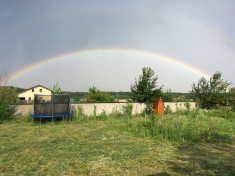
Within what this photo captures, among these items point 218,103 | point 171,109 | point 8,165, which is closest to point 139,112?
point 171,109

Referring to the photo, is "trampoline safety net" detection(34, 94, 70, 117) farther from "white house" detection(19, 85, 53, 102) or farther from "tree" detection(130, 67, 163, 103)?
"white house" detection(19, 85, 53, 102)

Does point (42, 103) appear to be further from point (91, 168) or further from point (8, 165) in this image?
point (91, 168)

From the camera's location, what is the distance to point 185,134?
240 inches

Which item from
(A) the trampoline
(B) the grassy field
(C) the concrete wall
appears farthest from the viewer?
(C) the concrete wall

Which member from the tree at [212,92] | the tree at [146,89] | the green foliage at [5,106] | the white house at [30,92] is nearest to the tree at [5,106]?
the green foliage at [5,106]

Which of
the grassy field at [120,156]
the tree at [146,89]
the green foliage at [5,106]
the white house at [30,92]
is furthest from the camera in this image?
the white house at [30,92]

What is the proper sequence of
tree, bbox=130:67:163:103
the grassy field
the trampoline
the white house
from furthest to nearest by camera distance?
the white house → tree, bbox=130:67:163:103 → the trampoline → the grassy field

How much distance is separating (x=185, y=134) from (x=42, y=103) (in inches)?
327

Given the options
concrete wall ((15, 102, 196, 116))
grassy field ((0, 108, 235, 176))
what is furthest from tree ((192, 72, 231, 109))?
grassy field ((0, 108, 235, 176))

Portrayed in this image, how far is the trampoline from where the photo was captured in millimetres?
9984

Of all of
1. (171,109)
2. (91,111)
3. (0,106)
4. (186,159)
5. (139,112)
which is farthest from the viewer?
(171,109)

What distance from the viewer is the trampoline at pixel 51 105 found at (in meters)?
9.98

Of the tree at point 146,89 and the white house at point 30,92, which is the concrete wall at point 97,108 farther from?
the white house at point 30,92

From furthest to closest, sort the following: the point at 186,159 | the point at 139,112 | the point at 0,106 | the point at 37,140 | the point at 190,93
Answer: the point at 190,93 < the point at 139,112 < the point at 0,106 < the point at 37,140 < the point at 186,159
